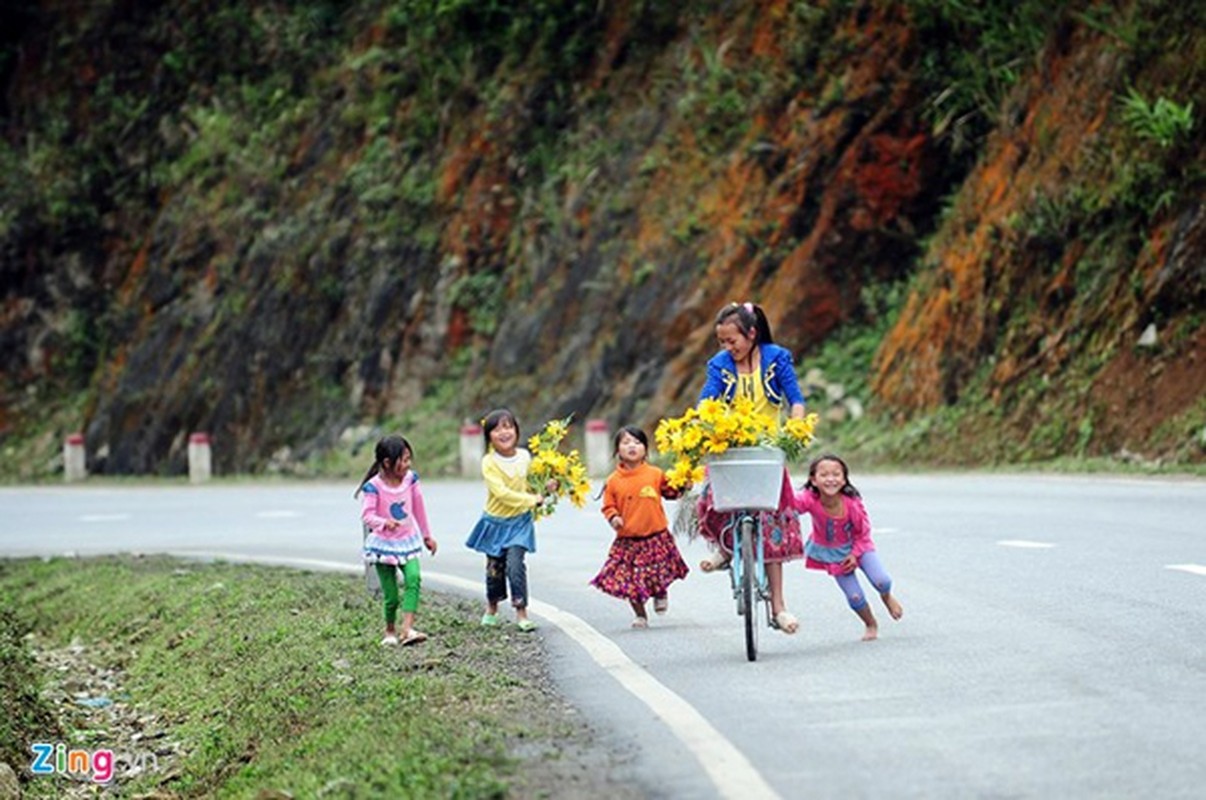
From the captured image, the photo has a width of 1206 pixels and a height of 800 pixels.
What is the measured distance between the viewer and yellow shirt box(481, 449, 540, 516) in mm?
13047

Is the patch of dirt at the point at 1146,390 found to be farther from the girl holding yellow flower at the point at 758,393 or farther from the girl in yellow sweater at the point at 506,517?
the girl holding yellow flower at the point at 758,393

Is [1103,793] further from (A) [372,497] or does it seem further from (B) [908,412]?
(B) [908,412]

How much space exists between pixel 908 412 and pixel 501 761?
2159 centimetres

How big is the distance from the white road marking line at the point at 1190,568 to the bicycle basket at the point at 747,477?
3754 millimetres

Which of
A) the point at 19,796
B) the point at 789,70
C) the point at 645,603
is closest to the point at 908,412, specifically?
the point at 789,70

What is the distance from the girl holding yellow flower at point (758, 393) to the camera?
11680 mm

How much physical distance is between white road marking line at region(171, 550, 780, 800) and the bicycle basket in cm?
99

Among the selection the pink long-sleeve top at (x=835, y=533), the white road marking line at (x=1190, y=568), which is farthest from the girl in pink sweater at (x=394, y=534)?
the white road marking line at (x=1190, y=568)

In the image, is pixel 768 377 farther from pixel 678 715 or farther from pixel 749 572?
pixel 678 715

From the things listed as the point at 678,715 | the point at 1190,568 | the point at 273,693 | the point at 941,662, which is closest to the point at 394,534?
the point at 273,693

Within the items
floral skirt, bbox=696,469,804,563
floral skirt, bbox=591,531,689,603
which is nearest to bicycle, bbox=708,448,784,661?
floral skirt, bbox=696,469,804,563

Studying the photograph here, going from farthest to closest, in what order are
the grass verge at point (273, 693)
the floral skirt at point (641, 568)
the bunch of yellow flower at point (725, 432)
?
the floral skirt at point (641, 568) → the bunch of yellow flower at point (725, 432) → the grass verge at point (273, 693)

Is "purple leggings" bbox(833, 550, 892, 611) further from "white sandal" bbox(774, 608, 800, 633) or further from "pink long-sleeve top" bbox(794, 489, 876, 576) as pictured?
"white sandal" bbox(774, 608, 800, 633)

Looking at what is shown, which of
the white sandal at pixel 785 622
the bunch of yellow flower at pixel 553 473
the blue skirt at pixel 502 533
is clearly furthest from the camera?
the blue skirt at pixel 502 533
